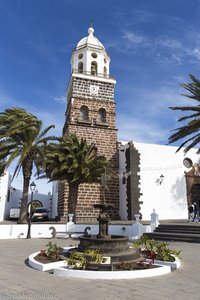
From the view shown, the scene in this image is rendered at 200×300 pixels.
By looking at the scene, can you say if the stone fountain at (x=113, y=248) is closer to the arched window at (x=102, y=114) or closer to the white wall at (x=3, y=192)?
the arched window at (x=102, y=114)

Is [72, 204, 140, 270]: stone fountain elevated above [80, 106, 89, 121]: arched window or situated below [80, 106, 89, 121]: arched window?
below

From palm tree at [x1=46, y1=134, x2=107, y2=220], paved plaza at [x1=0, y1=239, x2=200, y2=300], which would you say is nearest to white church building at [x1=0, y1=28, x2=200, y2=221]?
palm tree at [x1=46, y1=134, x2=107, y2=220]

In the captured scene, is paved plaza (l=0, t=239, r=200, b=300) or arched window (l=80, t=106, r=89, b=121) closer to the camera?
paved plaza (l=0, t=239, r=200, b=300)

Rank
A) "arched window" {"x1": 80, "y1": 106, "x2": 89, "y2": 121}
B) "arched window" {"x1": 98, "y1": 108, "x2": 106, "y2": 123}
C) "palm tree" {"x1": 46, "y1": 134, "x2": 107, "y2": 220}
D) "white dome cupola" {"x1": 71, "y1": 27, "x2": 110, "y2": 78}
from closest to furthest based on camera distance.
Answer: "palm tree" {"x1": 46, "y1": 134, "x2": 107, "y2": 220} < "arched window" {"x1": 80, "y1": 106, "x2": 89, "y2": 121} < "arched window" {"x1": 98, "y1": 108, "x2": 106, "y2": 123} < "white dome cupola" {"x1": 71, "y1": 27, "x2": 110, "y2": 78}

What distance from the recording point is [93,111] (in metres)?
25.7

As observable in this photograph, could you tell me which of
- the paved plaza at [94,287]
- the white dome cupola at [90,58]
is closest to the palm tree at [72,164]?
the white dome cupola at [90,58]

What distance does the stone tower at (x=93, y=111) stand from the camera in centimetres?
2370

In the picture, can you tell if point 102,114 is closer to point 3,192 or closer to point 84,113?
point 84,113

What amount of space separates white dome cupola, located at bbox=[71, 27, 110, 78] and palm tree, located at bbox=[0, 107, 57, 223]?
33.9ft

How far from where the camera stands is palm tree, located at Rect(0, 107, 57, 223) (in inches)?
688

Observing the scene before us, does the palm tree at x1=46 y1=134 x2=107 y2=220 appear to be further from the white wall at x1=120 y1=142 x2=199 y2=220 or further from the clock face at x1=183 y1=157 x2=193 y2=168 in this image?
the clock face at x1=183 y1=157 x2=193 y2=168

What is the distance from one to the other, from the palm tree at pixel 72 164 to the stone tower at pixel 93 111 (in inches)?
166

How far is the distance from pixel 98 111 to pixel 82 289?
70.5 ft

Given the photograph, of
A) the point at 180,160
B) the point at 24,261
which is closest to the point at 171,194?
the point at 180,160
